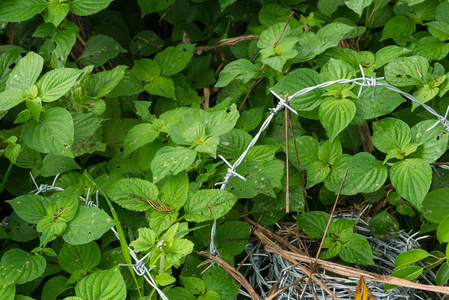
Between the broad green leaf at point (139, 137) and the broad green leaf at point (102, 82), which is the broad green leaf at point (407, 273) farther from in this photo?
the broad green leaf at point (102, 82)

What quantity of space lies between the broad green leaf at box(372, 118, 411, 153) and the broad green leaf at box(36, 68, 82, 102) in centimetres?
89

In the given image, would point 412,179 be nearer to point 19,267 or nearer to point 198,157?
point 198,157

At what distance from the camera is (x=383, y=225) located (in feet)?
4.63

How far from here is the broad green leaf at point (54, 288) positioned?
1.29 meters

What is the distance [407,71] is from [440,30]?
0.86 feet

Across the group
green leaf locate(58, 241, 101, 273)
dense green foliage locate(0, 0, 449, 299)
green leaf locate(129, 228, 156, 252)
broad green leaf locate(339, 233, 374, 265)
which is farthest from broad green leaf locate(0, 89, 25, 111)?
broad green leaf locate(339, 233, 374, 265)

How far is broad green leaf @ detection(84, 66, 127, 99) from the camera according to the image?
1.53m

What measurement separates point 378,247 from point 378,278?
30cm

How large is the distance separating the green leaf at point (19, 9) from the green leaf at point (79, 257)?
800mm

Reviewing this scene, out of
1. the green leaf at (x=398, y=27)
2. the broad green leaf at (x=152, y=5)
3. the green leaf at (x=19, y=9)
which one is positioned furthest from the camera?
the broad green leaf at (x=152, y=5)

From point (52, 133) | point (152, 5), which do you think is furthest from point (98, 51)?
point (52, 133)

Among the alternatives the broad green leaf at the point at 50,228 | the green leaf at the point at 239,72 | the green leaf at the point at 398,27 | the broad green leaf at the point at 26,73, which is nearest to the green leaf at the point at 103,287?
the broad green leaf at the point at 50,228

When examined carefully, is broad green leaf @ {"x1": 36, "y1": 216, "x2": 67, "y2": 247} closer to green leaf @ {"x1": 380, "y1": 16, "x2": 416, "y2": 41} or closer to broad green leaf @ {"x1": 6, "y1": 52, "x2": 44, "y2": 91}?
broad green leaf @ {"x1": 6, "y1": 52, "x2": 44, "y2": 91}

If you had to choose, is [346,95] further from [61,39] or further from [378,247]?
[61,39]
